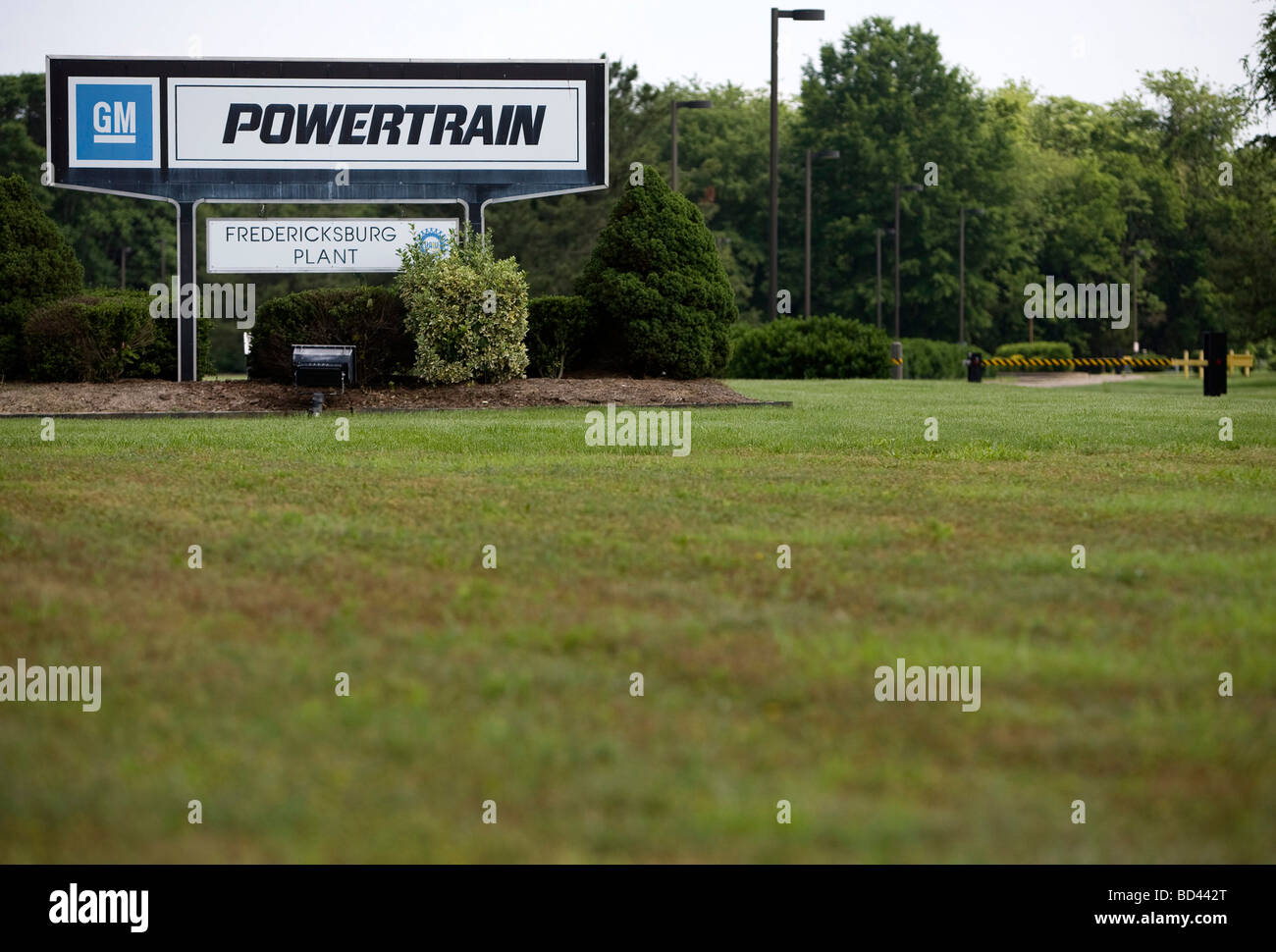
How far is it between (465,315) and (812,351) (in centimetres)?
1749

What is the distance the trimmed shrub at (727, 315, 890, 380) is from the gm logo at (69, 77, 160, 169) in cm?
1813

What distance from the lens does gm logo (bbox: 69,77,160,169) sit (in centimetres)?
2273

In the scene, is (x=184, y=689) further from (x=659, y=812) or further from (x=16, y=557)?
(x=16, y=557)

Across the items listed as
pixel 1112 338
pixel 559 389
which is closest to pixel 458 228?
pixel 559 389

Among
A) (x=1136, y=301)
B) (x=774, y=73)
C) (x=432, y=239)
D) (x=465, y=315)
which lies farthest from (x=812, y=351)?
(x=1136, y=301)

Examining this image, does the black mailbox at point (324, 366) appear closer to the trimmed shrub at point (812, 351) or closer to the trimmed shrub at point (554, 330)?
the trimmed shrub at point (554, 330)

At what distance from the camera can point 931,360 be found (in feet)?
159

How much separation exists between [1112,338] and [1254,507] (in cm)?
8692

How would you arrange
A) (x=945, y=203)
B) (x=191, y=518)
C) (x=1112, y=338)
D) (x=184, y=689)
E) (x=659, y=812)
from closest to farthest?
(x=659, y=812) < (x=184, y=689) < (x=191, y=518) < (x=945, y=203) < (x=1112, y=338)

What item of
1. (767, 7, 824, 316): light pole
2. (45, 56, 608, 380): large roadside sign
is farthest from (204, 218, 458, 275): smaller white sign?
(767, 7, 824, 316): light pole

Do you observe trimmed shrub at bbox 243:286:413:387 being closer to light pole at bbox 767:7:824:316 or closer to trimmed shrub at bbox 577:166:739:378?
trimmed shrub at bbox 577:166:739:378

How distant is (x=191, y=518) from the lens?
9.57 m

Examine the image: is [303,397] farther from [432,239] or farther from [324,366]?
[432,239]
